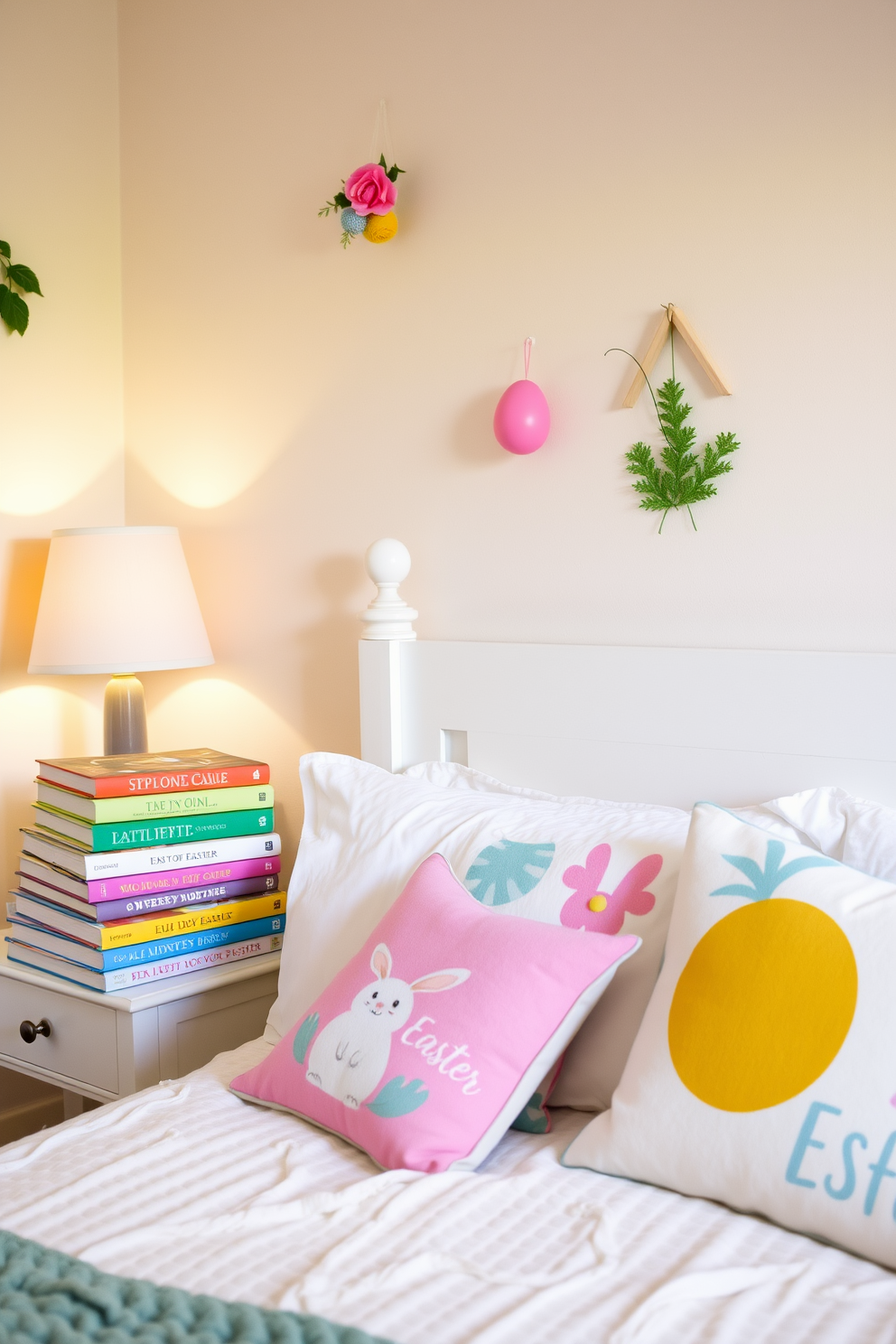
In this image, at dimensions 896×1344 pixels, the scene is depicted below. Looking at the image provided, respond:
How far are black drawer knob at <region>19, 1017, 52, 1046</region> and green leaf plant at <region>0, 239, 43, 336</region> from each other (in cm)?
127

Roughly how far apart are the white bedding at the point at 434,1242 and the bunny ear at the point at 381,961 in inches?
7.1

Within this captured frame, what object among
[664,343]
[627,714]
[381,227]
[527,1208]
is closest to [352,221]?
[381,227]

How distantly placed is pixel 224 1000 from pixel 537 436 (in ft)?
3.29

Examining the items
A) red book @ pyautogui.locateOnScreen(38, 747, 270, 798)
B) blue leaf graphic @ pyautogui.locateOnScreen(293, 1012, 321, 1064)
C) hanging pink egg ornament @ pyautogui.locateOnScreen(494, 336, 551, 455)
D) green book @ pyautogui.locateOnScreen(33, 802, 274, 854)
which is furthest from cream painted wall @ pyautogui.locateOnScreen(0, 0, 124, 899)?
blue leaf graphic @ pyautogui.locateOnScreen(293, 1012, 321, 1064)

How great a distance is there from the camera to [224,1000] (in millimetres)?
1716

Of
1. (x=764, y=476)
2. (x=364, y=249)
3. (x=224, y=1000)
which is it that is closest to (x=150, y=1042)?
(x=224, y=1000)

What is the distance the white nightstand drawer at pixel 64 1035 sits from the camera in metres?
1.63

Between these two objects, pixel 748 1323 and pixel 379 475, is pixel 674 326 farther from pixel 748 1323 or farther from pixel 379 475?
pixel 748 1323

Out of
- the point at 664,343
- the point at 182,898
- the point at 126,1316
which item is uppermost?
the point at 664,343

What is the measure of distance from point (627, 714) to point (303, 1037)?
648 mm

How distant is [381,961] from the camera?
1243 mm

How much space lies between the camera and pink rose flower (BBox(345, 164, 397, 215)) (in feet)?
Result: 5.84

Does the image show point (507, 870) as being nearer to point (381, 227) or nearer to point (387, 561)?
point (387, 561)

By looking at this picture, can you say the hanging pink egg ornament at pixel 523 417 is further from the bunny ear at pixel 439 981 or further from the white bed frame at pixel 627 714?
the bunny ear at pixel 439 981
